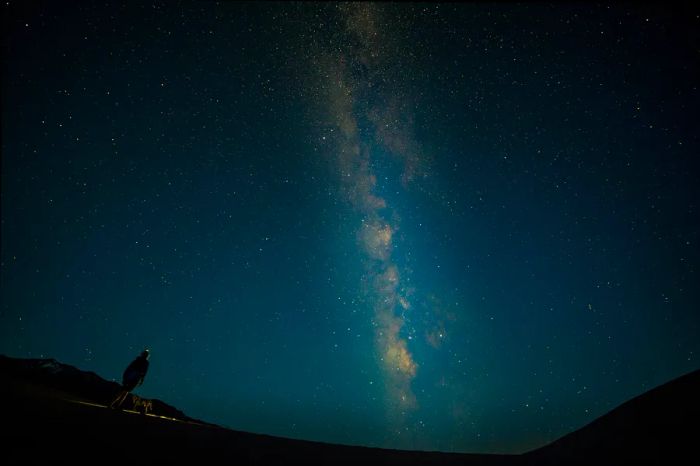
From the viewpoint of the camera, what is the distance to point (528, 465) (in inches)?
312

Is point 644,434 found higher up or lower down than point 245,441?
higher up

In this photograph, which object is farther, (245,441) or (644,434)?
(644,434)

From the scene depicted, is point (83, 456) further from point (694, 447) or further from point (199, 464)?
point (694, 447)

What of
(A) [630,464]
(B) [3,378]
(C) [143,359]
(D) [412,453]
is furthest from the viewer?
(D) [412,453]

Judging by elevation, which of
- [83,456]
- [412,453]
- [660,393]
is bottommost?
[83,456]

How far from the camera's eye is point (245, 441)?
22.5 feet

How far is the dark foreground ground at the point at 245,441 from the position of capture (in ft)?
13.5

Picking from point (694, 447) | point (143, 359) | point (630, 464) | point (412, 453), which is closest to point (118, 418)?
point (143, 359)

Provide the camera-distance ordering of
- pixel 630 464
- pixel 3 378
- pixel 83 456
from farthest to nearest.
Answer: pixel 3 378 → pixel 630 464 → pixel 83 456

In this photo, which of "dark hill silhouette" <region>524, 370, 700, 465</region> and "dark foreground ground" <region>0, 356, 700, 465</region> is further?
"dark hill silhouette" <region>524, 370, 700, 465</region>

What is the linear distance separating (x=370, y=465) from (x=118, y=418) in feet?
17.1

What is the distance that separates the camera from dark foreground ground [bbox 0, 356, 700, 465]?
13.5 feet

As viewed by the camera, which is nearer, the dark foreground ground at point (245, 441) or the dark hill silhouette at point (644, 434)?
the dark foreground ground at point (245, 441)

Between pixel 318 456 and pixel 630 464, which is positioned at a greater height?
pixel 630 464
